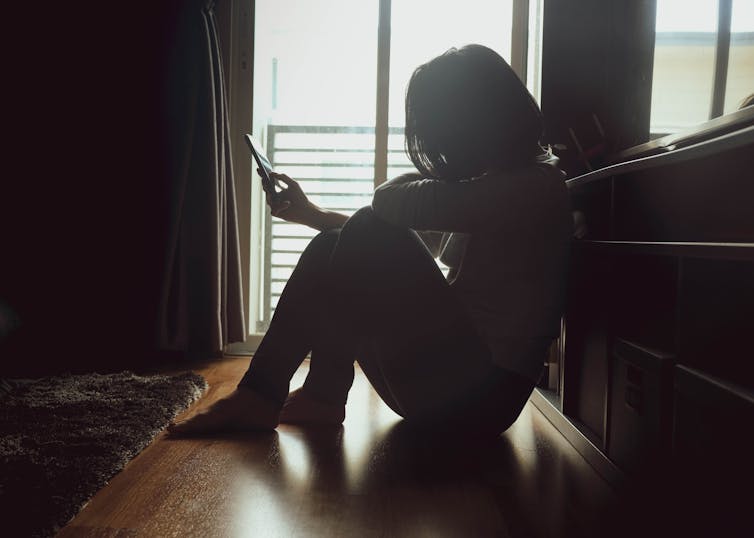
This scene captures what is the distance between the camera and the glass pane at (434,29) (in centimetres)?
258

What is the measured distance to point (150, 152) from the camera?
89.0 inches

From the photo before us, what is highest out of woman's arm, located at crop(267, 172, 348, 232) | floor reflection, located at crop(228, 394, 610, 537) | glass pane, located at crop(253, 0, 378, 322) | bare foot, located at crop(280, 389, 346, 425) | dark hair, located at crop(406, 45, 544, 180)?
glass pane, located at crop(253, 0, 378, 322)

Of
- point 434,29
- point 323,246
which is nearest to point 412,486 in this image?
point 323,246

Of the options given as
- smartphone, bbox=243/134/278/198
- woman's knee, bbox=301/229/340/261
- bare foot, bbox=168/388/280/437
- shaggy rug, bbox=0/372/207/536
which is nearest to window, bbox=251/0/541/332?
shaggy rug, bbox=0/372/207/536

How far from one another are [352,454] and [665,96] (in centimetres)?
98

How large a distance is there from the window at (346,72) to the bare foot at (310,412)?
1357 millimetres

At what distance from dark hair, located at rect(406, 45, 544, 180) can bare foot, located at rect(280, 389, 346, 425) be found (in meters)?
0.60

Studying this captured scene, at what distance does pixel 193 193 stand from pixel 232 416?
1.24 m

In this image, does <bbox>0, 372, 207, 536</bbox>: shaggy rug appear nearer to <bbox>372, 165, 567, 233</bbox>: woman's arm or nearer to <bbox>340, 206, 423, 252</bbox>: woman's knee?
<bbox>340, 206, 423, 252</bbox>: woman's knee

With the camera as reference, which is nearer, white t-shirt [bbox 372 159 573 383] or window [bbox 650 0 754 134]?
window [bbox 650 0 754 134]

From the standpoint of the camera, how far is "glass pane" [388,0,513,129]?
258 cm

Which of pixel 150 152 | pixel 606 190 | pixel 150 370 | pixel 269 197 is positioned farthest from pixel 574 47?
pixel 150 370

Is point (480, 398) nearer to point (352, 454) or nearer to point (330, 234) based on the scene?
point (352, 454)

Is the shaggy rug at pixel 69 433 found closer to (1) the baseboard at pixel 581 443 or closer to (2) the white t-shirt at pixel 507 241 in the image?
(2) the white t-shirt at pixel 507 241
